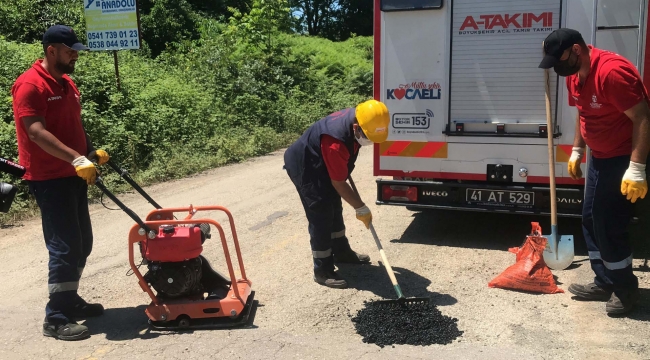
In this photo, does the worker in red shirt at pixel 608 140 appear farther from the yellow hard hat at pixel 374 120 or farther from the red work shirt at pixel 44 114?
the red work shirt at pixel 44 114

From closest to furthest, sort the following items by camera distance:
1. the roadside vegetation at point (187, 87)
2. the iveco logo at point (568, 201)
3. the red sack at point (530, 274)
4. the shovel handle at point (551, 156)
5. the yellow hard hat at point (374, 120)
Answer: the yellow hard hat at point (374, 120), the red sack at point (530, 274), the shovel handle at point (551, 156), the iveco logo at point (568, 201), the roadside vegetation at point (187, 87)

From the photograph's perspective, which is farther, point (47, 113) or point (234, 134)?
point (234, 134)

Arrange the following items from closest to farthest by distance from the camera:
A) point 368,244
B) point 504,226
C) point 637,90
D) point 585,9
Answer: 1. point 637,90
2. point 585,9
3. point 368,244
4. point 504,226

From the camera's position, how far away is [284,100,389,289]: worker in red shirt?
4.57 m

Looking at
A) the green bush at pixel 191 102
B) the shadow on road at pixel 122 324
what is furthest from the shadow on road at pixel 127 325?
the green bush at pixel 191 102

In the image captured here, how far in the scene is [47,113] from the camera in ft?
13.6

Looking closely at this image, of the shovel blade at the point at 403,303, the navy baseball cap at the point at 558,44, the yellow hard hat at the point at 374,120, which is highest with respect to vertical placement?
the navy baseball cap at the point at 558,44

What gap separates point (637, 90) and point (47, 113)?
13.5 feet

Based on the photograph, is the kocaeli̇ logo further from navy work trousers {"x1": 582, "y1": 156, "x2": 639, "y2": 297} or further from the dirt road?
navy work trousers {"x1": 582, "y1": 156, "x2": 639, "y2": 297}

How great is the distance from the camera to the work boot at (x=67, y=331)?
4.18 m

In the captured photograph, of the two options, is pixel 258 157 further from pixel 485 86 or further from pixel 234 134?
pixel 485 86

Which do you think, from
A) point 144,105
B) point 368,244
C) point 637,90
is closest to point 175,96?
point 144,105

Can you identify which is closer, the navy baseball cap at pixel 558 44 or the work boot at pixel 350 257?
the navy baseball cap at pixel 558 44

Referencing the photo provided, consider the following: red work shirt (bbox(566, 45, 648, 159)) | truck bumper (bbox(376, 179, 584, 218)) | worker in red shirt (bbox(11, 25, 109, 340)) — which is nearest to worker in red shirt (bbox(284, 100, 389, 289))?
truck bumper (bbox(376, 179, 584, 218))
